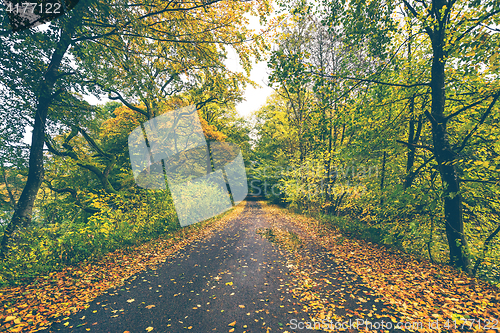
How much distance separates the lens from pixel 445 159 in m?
4.66

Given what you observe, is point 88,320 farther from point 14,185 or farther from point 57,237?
point 14,185

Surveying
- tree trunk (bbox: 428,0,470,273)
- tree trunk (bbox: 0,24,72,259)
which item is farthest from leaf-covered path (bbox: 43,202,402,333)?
tree trunk (bbox: 0,24,72,259)

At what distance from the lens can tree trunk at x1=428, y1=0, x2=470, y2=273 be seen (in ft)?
15.0

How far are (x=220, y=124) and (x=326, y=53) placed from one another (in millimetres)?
16493

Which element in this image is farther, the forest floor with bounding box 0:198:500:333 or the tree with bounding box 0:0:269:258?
the tree with bounding box 0:0:269:258

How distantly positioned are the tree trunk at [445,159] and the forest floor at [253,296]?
645 mm

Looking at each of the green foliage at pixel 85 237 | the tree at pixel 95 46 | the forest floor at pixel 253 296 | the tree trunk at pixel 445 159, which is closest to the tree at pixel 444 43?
the tree trunk at pixel 445 159

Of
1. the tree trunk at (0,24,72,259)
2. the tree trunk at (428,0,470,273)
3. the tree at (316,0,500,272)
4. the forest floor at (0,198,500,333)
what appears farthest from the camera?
the tree trunk at (0,24,72,259)

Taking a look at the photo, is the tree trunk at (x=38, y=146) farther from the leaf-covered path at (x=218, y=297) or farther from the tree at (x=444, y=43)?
the tree at (x=444, y=43)

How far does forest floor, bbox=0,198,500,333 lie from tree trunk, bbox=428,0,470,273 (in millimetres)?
645

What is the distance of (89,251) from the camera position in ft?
18.4

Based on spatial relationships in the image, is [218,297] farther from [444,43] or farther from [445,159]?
[444,43]

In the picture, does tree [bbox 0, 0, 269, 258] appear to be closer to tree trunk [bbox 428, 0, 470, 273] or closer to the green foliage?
the green foliage

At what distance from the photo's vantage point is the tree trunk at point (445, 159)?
4.58 metres
